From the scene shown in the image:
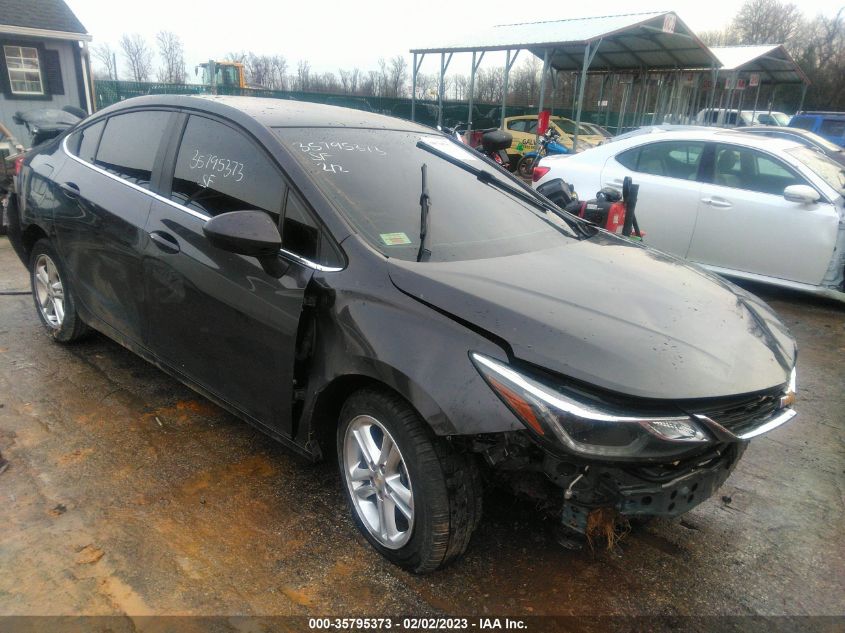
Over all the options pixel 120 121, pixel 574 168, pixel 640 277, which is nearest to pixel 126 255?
pixel 120 121

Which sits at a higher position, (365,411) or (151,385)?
(365,411)

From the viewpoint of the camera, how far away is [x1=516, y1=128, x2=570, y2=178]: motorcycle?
14.6 meters

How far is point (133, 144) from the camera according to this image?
337cm

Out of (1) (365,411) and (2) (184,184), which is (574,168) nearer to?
(2) (184,184)

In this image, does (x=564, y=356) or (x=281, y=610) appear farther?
(x=281, y=610)

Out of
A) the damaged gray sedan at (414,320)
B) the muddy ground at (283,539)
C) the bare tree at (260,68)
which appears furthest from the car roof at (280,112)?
the bare tree at (260,68)

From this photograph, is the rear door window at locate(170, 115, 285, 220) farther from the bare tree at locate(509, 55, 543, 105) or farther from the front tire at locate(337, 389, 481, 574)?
the bare tree at locate(509, 55, 543, 105)

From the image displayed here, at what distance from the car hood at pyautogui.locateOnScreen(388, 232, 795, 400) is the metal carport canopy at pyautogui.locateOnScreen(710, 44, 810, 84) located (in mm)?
19744

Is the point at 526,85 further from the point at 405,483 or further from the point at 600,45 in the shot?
the point at 405,483

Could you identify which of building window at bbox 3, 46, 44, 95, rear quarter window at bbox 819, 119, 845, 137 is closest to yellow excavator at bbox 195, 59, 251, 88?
building window at bbox 3, 46, 44, 95

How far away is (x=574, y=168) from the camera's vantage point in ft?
24.0

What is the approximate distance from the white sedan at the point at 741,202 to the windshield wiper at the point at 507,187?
11.2 feet

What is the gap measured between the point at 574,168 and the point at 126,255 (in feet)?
18.1

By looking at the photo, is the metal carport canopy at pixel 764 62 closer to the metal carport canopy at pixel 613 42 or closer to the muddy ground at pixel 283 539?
the metal carport canopy at pixel 613 42
